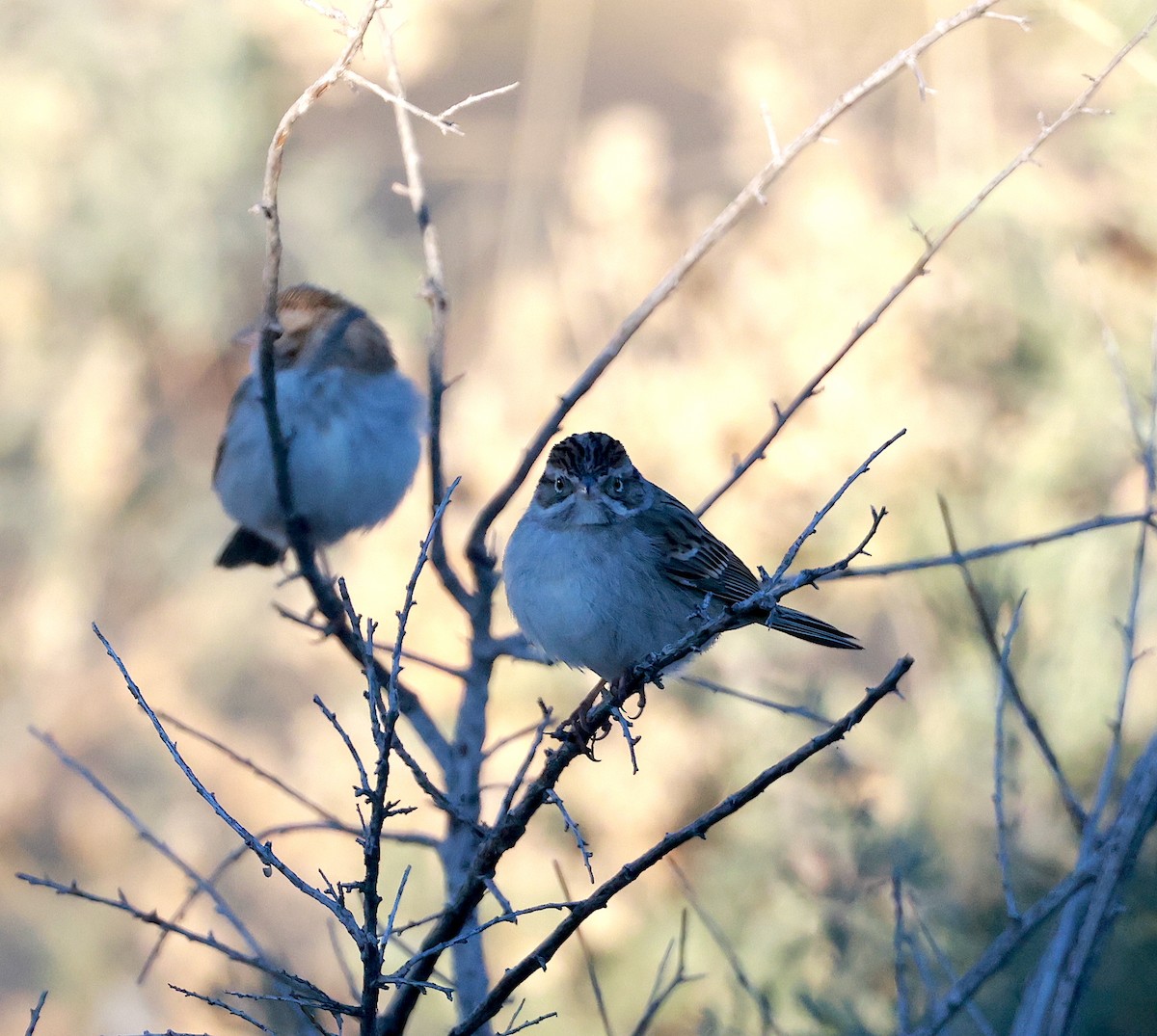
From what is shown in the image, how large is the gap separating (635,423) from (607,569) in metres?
2.27

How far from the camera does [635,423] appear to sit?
543 centimetres

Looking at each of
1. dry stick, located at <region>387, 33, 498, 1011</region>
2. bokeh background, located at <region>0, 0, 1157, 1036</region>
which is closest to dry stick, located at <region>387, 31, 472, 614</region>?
dry stick, located at <region>387, 33, 498, 1011</region>

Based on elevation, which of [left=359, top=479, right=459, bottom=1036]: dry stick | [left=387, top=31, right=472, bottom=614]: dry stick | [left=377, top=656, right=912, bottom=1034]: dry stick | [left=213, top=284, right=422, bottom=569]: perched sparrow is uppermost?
[left=213, top=284, right=422, bottom=569]: perched sparrow

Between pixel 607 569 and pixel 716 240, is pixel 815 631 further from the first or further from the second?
pixel 716 240

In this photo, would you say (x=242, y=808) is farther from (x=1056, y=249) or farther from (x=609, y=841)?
(x=1056, y=249)

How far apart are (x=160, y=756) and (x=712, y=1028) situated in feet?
21.8

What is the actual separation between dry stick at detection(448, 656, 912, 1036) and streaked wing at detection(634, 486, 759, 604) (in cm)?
124

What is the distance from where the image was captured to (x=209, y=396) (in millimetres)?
8859

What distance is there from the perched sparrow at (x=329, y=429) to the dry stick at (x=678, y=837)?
105 inches

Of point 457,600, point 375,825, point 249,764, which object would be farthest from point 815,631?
point 375,825

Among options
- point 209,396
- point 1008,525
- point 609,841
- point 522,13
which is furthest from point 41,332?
point 1008,525

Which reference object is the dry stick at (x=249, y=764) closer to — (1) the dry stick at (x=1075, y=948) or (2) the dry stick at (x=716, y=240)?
(2) the dry stick at (x=716, y=240)

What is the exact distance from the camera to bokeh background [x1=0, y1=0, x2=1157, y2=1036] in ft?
16.6

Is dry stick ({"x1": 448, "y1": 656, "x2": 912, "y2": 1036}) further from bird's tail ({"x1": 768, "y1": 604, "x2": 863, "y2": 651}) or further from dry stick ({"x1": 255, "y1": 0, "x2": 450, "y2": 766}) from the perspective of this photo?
bird's tail ({"x1": 768, "y1": 604, "x2": 863, "y2": 651})
